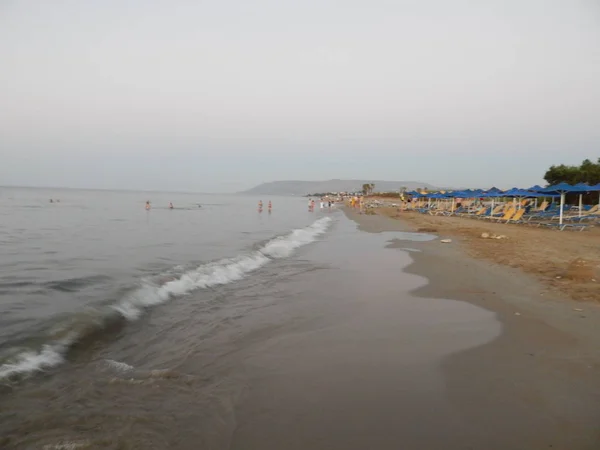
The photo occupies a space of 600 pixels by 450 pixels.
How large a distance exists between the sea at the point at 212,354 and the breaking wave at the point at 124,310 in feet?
0.09

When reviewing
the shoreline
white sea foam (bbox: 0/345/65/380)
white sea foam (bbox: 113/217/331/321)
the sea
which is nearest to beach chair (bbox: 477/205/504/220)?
white sea foam (bbox: 113/217/331/321)

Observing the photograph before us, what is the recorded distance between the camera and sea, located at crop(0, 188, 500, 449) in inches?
121

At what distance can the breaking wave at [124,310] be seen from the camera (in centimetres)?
438

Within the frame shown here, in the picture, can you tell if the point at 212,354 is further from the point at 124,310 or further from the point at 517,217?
Answer: the point at 517,217

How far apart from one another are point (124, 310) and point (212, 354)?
2653 mm

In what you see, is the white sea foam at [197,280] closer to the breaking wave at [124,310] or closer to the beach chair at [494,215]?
the breaking wave at [124,310]

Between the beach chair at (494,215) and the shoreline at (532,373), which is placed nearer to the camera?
the shoreline at (532,373)

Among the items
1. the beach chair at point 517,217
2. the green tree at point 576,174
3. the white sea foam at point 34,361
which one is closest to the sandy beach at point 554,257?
the beach chair at point 517,217

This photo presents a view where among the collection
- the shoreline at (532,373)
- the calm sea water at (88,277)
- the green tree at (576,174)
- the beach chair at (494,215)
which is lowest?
the calm sea water at (88,277)

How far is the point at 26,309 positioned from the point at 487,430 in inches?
266

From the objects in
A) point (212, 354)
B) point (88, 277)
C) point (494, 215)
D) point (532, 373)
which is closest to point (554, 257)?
point (532, 373)

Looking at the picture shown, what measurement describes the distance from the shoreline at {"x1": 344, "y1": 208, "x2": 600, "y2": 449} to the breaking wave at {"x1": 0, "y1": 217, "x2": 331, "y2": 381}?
3687 millimetres

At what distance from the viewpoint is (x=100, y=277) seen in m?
8.84

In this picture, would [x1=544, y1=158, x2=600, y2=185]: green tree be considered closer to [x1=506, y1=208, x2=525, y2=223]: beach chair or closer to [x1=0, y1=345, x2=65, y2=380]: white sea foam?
[x1=506, y1=208, x2=525, y2=223]: beach chair
